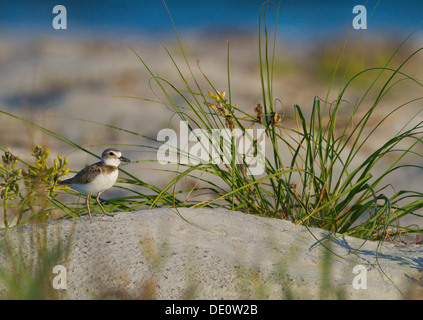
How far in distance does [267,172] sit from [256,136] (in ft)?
0.75

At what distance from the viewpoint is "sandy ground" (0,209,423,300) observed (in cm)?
189

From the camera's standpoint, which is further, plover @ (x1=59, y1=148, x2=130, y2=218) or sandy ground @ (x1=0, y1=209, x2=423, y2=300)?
plover @ (x1=59, y1=148, x2=130, y2=218)

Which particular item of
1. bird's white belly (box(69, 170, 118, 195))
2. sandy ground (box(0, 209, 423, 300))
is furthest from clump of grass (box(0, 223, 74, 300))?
bird's white belly (box(69, 170, 118, 195))

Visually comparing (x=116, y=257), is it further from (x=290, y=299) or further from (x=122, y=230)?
(x=290, y=299)

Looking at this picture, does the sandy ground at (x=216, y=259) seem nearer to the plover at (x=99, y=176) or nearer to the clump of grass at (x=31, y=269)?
the clump of grass at (x=31, y=269)

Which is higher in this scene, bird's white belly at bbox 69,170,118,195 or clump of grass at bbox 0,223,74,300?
bird's white belly at bbox 69,170,118,195

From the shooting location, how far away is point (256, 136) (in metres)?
2.82

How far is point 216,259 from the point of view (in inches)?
81.8

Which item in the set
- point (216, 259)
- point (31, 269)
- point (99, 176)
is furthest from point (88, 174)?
point (216, 259)

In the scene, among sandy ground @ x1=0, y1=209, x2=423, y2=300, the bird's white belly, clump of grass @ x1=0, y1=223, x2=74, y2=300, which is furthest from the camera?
the bird's white belly

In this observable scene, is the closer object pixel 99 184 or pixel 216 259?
pixel 216 259

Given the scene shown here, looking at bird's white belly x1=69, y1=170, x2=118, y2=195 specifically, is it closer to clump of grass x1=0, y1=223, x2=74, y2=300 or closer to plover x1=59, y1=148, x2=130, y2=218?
plover x1=59, y1=148, x2=130, y2=218

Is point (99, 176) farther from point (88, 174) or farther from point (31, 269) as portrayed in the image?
point (31, 269)
